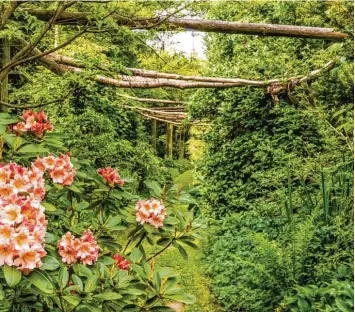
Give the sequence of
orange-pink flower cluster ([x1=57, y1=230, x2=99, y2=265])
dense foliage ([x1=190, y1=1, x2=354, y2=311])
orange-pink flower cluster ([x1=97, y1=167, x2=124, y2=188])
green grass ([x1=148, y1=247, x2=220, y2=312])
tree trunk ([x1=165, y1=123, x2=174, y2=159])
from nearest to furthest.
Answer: orange-pink flower cluster ([x1=57, y1=230, x2=99, y2=265]) → orange-pink flower cluster ([x1=97, y1=167, x2=124, y2=188]) → dense foliage ([x1=190, y1=1, x2=354, y2=311]) → green grass ([x1=148, y1=247, x2=220, y2=312]) → tree trunk ([x1=165, y1=123, x2=174, y2=159])

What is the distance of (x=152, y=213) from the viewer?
7.48 ft

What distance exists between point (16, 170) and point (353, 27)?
1998mm

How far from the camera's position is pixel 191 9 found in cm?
321

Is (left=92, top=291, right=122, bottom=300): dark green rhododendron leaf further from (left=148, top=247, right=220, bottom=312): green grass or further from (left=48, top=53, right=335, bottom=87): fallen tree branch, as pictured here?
(left=148, top=247, right=220, bottom=312): green grass

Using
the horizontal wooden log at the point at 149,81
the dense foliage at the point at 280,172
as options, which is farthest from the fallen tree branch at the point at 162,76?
the dense foliage at the point at 280,172

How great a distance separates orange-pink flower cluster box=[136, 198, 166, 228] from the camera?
7.47 feet

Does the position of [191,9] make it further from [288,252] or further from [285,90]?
[285,90]

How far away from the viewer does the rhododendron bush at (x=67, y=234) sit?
1.62 meters

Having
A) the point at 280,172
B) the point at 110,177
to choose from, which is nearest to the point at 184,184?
the point at 280,172

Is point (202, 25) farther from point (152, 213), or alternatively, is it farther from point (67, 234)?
point (67, 234)

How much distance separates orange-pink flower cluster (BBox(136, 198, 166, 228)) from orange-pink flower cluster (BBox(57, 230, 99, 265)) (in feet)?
1.17

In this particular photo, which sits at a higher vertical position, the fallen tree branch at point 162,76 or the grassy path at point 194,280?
the fallen tree branch at point 162,76

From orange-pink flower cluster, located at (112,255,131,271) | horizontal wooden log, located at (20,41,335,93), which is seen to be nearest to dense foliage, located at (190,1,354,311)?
horizontal wooden log, located at (20,41,335,93)

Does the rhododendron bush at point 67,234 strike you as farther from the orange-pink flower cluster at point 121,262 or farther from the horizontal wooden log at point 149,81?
the horizontal wooden log at point 149,81
